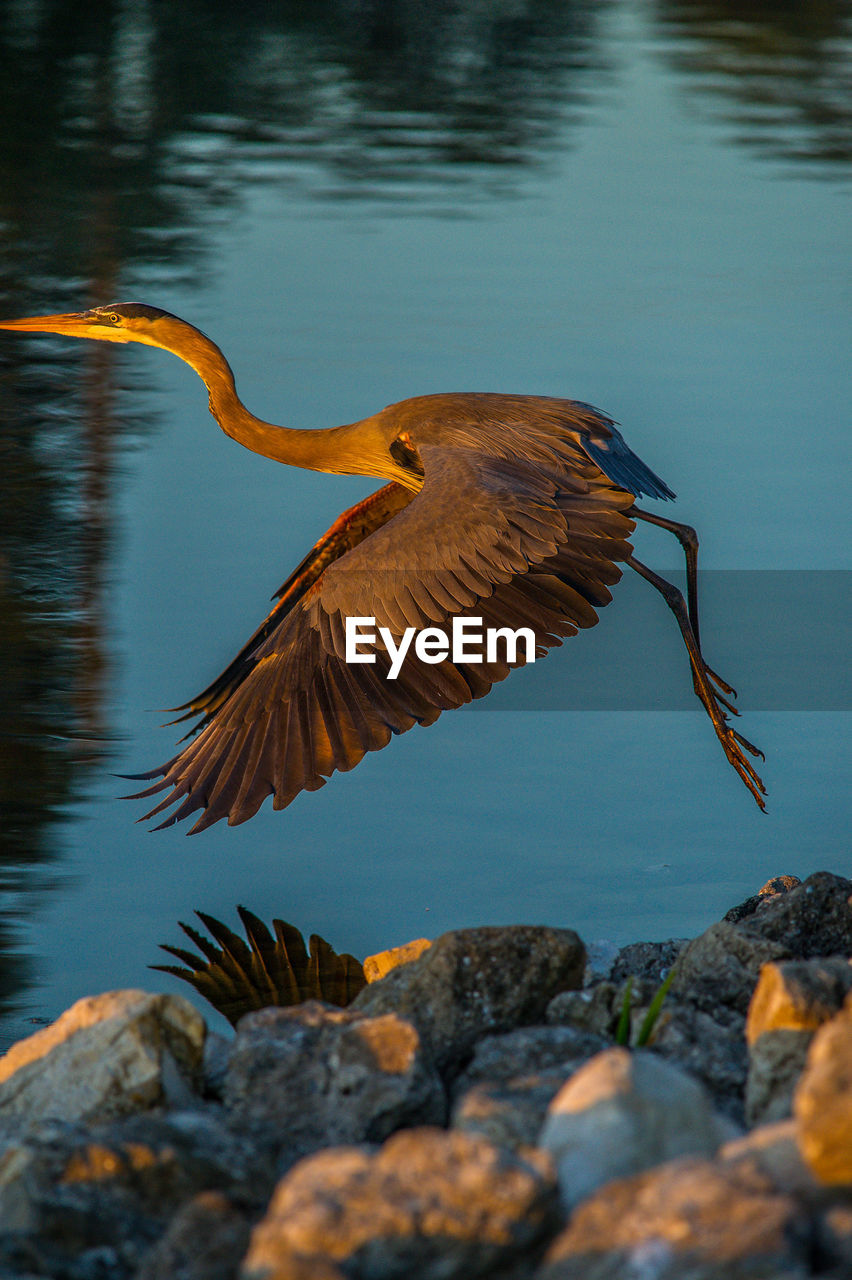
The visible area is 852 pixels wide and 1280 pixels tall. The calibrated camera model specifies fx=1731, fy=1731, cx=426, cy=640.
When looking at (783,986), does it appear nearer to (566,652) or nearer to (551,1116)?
(551,1116)

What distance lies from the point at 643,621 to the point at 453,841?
183cm

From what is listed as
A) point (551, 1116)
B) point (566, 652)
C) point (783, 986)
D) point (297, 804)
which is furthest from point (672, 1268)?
point (566, 652)

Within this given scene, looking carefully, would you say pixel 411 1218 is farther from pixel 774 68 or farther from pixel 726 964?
pixel 774 68

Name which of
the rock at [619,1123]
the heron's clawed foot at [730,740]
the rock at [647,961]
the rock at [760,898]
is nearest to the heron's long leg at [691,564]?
the heron's clawed foot at [730,740]

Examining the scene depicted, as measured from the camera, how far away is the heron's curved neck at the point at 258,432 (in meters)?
6.30

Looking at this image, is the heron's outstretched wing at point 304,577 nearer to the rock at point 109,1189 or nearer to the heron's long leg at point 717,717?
the heron's long leg at point 717,717

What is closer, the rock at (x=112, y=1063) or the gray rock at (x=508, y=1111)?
the gray rock at (x=508, y=1111)

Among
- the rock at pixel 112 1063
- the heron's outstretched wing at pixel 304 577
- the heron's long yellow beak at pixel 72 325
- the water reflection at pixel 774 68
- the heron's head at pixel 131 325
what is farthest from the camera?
the water reflection at pixel 774 68

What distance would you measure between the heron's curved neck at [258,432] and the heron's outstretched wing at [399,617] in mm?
1036

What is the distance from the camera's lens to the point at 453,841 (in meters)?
5.17

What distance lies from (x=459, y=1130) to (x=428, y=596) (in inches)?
93.2

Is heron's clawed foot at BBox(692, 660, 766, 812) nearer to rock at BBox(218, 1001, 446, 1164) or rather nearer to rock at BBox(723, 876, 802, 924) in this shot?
rock at BBox(723, 876, 802, 924)

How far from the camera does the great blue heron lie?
4.88 metres

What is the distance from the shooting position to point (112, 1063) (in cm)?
311
